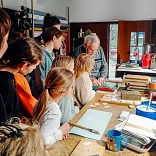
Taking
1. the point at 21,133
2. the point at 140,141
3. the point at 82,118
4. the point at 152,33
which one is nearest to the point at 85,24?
the point at 152,33

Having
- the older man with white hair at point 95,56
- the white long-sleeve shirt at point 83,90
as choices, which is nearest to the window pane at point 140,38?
the older man with white hair at point 95,56

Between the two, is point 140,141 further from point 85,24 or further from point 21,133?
point 85,24

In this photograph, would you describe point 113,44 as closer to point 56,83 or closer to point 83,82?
point 83,82

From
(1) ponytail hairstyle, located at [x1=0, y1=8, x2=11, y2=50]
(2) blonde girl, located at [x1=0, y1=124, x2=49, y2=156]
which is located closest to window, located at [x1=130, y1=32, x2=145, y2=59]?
(1) ponytail hairstyle, located at [x1=0, y1=8, x2=11, y2=50]

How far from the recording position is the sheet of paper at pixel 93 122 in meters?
1.12

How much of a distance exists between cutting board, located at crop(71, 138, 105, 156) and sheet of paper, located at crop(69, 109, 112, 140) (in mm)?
49

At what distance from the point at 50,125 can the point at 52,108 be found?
10 centimetres

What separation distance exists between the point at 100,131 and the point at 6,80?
61 cm

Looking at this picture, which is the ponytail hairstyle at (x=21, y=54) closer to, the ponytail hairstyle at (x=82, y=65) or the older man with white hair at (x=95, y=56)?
the ponytail hairstyle at (x=82, y=65)

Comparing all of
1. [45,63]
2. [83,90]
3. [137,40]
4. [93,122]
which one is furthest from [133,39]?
[93,122]

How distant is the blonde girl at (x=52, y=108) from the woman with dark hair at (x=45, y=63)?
72 centimetres

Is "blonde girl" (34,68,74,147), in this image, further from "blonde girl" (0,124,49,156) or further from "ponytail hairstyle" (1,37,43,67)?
"blonde girl" (0,124,49,156)

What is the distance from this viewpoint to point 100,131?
1157mm

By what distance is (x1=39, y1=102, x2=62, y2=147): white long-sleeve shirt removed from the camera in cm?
110
